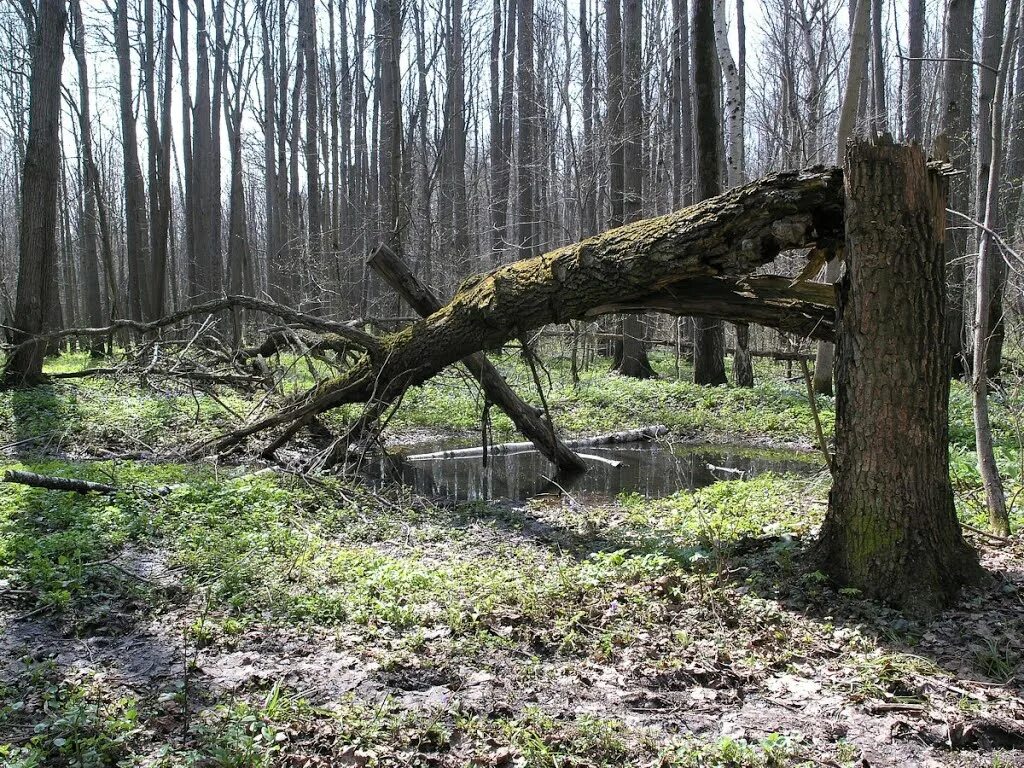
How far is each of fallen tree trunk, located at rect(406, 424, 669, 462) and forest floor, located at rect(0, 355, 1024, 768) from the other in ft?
9.99

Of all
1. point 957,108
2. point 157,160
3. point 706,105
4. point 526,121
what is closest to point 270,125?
point 157,160

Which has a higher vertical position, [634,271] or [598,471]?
[634,271]

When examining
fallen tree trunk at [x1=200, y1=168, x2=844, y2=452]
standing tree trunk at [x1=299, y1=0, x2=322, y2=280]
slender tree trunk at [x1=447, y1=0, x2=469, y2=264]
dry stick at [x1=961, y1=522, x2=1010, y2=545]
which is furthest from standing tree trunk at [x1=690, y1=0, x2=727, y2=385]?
standing tree trunk at [x1=299, y1=0, x2=322, y2=280]

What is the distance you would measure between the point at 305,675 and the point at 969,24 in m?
15.4

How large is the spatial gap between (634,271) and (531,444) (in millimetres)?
5683

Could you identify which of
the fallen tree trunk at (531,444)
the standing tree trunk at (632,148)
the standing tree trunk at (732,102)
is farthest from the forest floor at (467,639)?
the standing tree trunk at (632,148)

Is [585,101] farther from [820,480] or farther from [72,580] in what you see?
[72,580]

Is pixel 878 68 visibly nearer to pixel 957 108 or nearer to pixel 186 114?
pixel 957 108

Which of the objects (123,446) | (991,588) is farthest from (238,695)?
(123,446)

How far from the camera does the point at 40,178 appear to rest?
1250 cm

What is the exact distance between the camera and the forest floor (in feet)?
10.00

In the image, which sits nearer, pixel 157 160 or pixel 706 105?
pixel 706 105

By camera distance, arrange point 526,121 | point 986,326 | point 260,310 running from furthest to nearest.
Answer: point 526,121 < point 260,310 < point 986,326

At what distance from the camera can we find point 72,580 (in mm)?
4512
